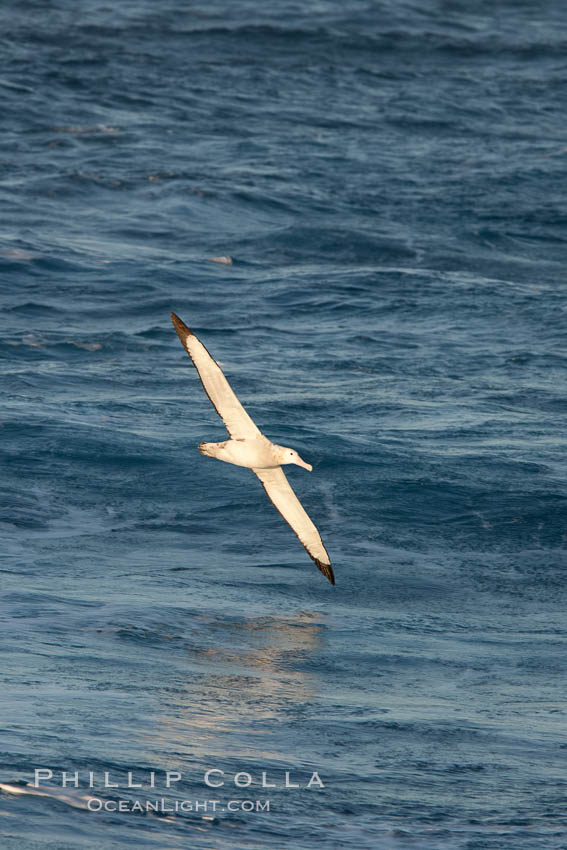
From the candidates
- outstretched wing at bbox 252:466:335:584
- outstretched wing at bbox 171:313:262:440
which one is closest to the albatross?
outstretched wing at bbox 171:313:262:440

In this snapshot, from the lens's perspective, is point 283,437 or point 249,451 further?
point 283,437

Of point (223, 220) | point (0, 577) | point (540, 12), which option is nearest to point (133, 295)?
point (223, 220)

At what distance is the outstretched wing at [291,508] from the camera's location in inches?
714

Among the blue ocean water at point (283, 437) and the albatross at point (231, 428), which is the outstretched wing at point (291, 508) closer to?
the albatross at point (231, 428)

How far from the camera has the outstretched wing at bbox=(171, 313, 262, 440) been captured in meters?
16.1

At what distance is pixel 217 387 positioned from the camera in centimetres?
1638

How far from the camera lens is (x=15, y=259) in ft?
125

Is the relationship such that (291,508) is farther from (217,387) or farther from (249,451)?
(217,387)

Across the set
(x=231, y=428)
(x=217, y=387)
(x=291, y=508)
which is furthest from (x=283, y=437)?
(x=217, y=387)

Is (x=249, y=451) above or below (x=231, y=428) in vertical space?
below

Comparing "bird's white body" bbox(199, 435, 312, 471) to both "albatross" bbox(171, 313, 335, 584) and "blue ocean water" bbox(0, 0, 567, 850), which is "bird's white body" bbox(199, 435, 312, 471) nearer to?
"albatross" bbox(171, 313, 335, 584)

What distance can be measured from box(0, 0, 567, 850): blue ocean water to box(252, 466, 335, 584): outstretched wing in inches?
70.4

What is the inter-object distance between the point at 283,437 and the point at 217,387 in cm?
1264

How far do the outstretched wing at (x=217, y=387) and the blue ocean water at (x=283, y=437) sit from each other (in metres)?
3.81
